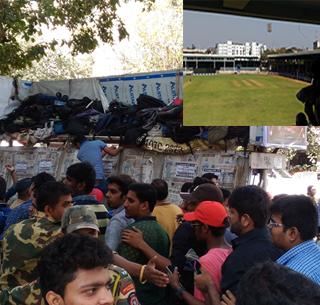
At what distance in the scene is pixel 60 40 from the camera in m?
10.6

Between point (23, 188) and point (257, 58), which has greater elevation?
point (257, 58)

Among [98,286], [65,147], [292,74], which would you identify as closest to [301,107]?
[292,74]

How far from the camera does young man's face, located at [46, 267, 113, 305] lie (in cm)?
192

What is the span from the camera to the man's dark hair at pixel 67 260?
195cm

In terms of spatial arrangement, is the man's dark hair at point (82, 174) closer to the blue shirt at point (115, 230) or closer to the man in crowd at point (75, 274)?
the blue shirt at point (115, 230)

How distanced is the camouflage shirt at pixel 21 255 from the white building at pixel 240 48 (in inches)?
52.5

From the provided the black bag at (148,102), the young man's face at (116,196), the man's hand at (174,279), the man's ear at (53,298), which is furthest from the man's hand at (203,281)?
the black bag at (148,102)

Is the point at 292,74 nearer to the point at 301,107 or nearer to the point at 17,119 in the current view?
the point at 301,107

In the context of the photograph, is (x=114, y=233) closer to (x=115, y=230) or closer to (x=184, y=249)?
(x=115, y=230)

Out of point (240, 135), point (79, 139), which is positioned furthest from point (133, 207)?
point (79, 139)

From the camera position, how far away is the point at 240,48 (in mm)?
2943

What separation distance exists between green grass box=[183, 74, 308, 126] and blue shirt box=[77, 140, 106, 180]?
14.3 feet

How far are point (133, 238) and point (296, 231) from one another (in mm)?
1046

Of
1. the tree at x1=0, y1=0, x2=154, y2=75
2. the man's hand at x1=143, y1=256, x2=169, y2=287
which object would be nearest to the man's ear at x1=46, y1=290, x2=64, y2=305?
the man's hand at x1=143, y1=256, x2=169, y2=287
